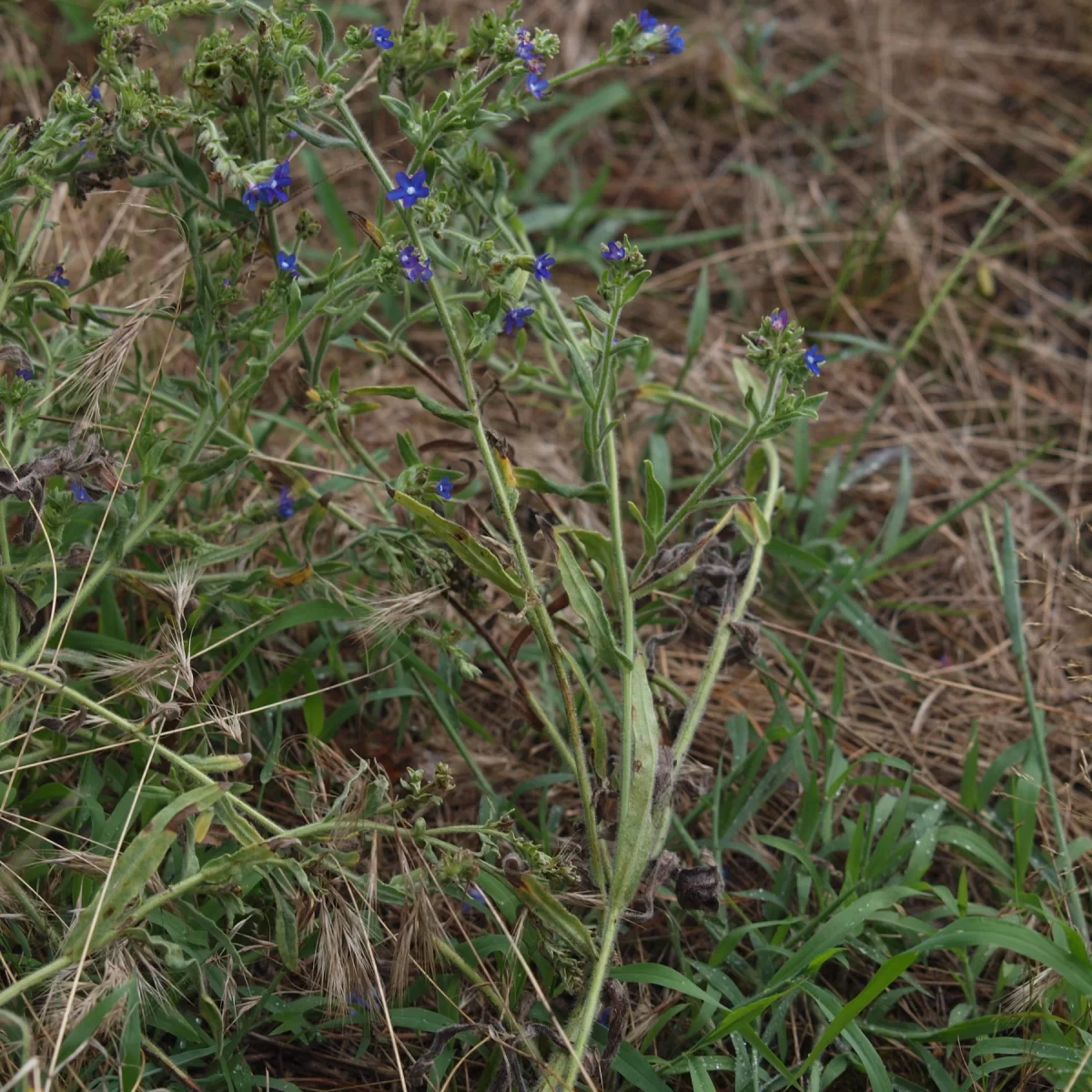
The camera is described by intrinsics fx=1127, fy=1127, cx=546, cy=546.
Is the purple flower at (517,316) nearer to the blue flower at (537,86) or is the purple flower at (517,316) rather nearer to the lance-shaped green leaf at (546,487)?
the lance-shaped green leaf at (546,487)

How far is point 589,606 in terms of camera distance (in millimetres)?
1805

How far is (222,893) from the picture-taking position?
1599 millimetres

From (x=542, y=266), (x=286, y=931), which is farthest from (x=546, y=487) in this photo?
(x=286, y=931)

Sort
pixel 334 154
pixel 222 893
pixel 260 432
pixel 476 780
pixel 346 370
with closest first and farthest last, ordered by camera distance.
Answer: pixel 222 893 < pixel 476 780 < pixel 260 432 < pixel 346 370 < pixel 334 154

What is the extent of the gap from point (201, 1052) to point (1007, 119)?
3.76 metres

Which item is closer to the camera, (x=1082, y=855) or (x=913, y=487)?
(x=1082, y=855)

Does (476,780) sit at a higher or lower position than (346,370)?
lower

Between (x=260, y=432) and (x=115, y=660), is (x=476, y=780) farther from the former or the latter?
(x=260, y=432)

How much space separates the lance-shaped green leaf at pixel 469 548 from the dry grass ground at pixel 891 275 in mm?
566

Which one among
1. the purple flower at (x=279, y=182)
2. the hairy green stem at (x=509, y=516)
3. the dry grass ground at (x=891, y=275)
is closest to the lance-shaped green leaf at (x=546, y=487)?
the hairy green stem at (x=509, y=516)

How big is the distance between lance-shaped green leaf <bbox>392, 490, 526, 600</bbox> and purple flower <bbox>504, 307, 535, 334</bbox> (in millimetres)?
374

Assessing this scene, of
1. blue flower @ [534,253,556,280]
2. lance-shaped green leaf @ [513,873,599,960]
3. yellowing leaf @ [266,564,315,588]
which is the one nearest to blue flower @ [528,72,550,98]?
blue flower @ [534,253,556,280]

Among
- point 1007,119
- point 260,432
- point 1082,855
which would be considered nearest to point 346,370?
point 260,432

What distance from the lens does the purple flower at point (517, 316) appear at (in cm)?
191
